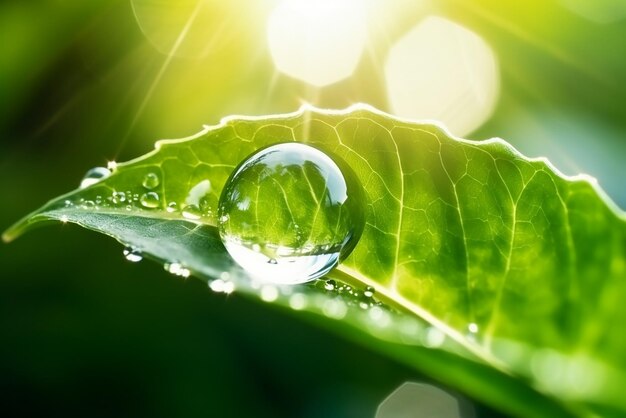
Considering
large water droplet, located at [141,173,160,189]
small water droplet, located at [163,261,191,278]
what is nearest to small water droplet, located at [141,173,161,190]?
large water droplet, located at [141,173,160,189]

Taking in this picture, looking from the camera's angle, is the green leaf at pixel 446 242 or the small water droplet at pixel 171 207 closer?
the green leaf at pixel 446 242

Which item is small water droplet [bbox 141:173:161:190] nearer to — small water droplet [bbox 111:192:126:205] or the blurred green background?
small water droplet [bbox 111:192:126:205]

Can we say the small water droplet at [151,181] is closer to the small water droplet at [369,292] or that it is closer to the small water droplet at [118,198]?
the small water droplet at [118,198]

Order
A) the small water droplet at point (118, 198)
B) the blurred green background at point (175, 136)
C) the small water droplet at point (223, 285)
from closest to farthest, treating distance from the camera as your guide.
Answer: the small water droplet at point (223, 285)
the small water droplet at point (118, 198)
the blurred green background at point (175, 136)

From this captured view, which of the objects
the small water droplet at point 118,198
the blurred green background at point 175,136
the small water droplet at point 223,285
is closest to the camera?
the small water droplet at point 223,285

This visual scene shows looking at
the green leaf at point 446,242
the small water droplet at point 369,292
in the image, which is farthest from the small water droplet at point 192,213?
the small water droplet at point 369,292

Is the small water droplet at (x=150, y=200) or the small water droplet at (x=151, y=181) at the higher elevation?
the small water droplet at (x=151, y=181)

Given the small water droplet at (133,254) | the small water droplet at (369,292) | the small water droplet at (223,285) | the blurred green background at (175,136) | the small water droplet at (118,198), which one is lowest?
the small water droplet at (223,285)

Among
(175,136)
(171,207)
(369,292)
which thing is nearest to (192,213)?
(171,207)
